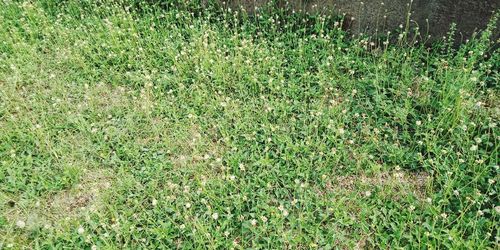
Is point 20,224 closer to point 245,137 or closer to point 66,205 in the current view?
point 66,205

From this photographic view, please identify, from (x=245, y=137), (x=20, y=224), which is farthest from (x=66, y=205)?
(x=245, y=137)

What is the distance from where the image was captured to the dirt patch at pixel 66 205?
344 centimetres

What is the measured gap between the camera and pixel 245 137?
3.88m

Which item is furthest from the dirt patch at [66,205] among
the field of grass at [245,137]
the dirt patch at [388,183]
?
the dirt patch at [388,183]

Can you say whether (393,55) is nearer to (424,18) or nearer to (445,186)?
(424,18)

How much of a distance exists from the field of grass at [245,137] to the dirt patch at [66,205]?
0.04 ft

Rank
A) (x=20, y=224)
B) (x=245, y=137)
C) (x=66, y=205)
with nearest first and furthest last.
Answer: (x=20, y=224) < (x=66, y=205) < (x=245, y=137)

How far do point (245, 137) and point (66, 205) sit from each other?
1726mm

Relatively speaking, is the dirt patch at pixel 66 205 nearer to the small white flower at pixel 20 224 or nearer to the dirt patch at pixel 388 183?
the small white flower at pixel 20 224

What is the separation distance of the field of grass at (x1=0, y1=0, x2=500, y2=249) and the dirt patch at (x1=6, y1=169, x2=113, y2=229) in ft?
0.04

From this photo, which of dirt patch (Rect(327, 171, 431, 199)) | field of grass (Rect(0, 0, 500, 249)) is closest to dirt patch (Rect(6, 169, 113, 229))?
field of grass (Rect(0, 0, 500, 249))

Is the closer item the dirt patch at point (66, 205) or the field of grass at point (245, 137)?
the field of grass at point (245, 137)

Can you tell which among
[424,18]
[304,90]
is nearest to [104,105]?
[304,90]

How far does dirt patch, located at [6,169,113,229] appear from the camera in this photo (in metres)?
3.44
